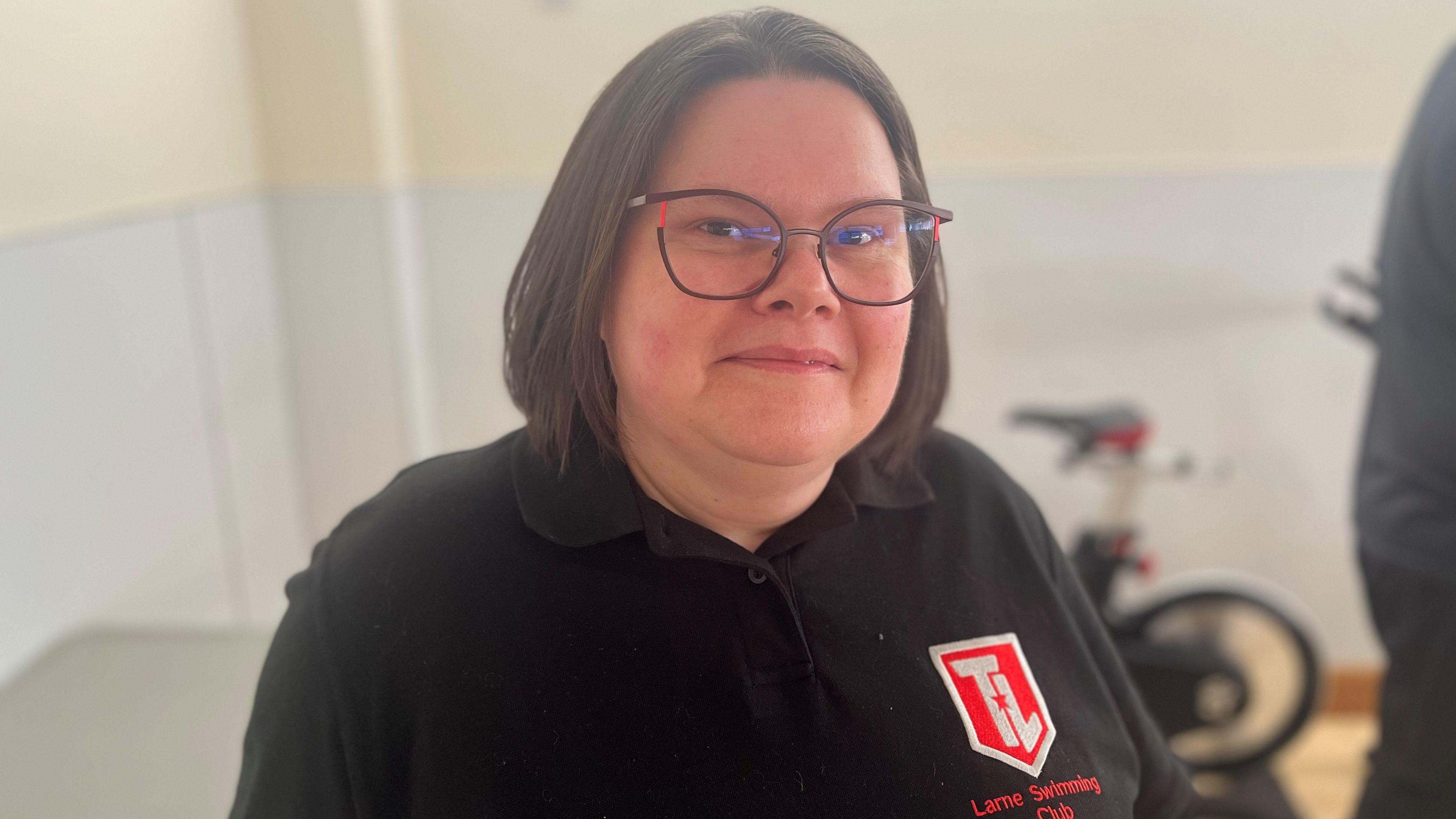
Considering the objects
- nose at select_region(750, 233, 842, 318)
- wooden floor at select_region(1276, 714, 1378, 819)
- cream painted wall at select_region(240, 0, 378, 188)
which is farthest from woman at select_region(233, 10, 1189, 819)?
wooden floor at select_region(1276, 714, 1378, 819)

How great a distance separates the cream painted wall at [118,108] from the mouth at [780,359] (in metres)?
1.06

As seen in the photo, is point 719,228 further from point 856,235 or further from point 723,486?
point 723,486

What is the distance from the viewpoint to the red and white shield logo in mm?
753

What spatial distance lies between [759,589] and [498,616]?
188 millimetres

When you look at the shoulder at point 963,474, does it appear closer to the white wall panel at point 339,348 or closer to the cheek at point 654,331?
the cheek at point 654,331

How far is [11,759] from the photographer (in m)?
1.02

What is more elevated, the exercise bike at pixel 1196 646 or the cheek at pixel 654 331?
the cheek at pixel 654 331

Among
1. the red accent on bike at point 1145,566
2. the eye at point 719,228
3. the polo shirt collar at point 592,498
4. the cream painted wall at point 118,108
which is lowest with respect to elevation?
the red accent on bike at point 1145,566

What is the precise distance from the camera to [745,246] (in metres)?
0.65

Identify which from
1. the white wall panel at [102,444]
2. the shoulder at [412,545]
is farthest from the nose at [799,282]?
the white wall panel at [102,444]

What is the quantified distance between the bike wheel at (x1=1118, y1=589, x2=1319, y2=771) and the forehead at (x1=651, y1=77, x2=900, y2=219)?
1712mm

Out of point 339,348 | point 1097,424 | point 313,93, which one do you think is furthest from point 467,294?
point 1097,424

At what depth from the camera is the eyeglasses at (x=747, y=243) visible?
25.2 inches

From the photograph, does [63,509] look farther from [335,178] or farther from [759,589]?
[759,589]
